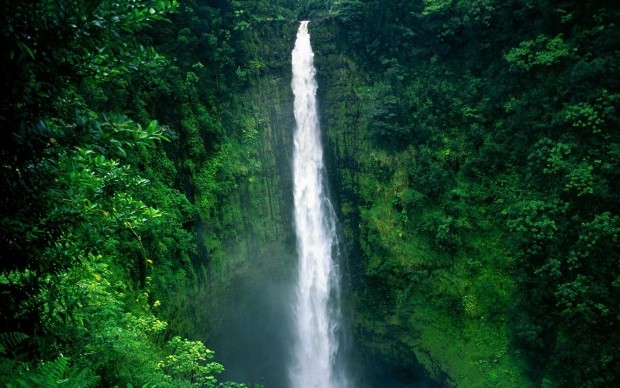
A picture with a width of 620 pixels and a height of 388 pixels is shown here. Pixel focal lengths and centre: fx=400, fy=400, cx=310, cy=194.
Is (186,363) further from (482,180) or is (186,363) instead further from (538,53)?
(538,53)

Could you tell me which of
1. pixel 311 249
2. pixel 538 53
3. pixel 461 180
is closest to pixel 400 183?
pixel 461 180

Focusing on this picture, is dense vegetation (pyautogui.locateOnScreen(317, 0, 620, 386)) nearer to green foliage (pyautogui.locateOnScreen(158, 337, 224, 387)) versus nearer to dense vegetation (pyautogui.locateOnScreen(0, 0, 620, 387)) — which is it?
dense vegetation (pyautogui.locateOnScreen(0, 0, 620, 387))

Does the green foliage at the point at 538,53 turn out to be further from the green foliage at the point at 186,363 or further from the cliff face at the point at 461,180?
the green foliage at the point at 186,363

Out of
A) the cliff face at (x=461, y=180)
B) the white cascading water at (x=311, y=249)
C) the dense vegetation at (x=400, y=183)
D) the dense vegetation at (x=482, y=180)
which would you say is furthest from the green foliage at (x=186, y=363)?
the dense vegetation at (x=482, y=180)

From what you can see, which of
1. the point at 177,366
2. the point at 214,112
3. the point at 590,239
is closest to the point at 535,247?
the point at 590,239

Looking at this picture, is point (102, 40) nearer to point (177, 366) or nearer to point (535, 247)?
point (177, 366)

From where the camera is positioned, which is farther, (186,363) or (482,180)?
(482,180)
